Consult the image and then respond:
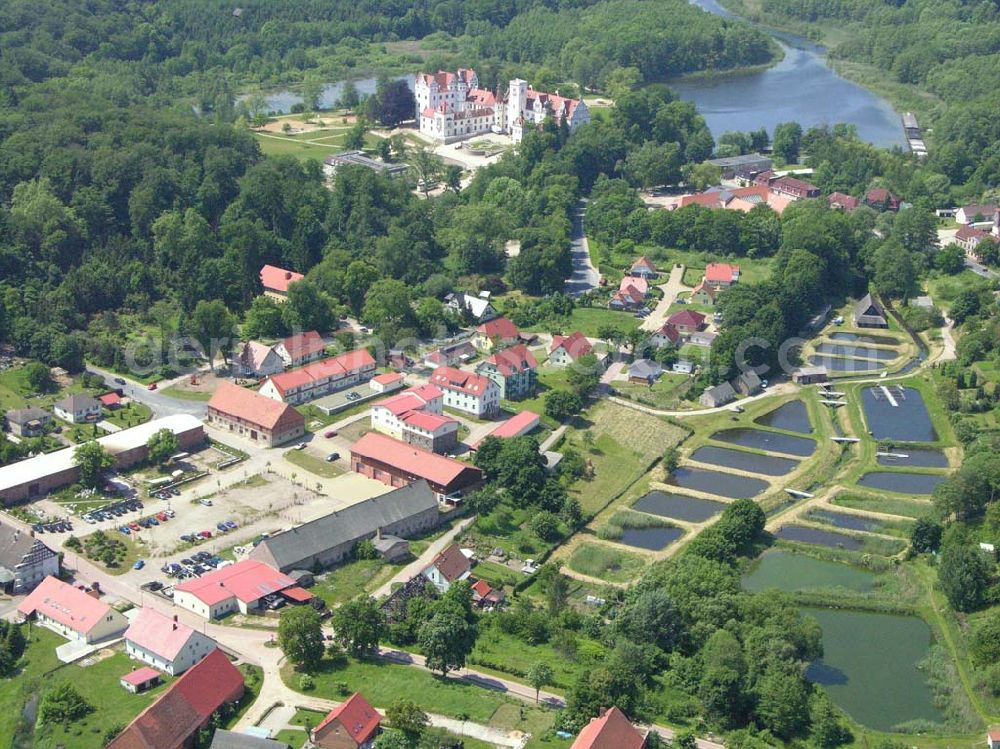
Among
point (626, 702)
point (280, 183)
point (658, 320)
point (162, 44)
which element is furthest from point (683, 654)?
point (162, 44)

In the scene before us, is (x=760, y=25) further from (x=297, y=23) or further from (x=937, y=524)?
(x=937, y=524)

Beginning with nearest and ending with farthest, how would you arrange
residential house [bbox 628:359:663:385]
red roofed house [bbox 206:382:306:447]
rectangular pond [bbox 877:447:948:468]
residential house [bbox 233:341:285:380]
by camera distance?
red roofed house [bbox 206:382:306:447]
rectangular pond [bbox 877:447:948:468]
residential house [bbox 233:341:285:380]
residential house [bbox 628:359:663:385]

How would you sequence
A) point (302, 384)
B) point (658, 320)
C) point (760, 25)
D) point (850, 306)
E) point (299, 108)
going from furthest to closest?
point (760, 25) → point (299, 108) → point (850, 306) → point (658, 320) → point (302, 384)

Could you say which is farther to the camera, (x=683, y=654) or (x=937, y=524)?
(x=937, y=524)

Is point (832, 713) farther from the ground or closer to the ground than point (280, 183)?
closer to the ground

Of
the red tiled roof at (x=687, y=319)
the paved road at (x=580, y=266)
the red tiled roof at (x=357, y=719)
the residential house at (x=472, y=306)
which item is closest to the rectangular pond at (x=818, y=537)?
the red tiled roof at (x=687, y=319)

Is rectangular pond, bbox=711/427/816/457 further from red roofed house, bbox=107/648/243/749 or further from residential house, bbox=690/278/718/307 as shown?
red roofed house, bbox=107/648/243/749

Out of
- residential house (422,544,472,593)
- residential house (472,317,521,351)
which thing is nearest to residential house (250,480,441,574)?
residential house (422,544,472,593)
